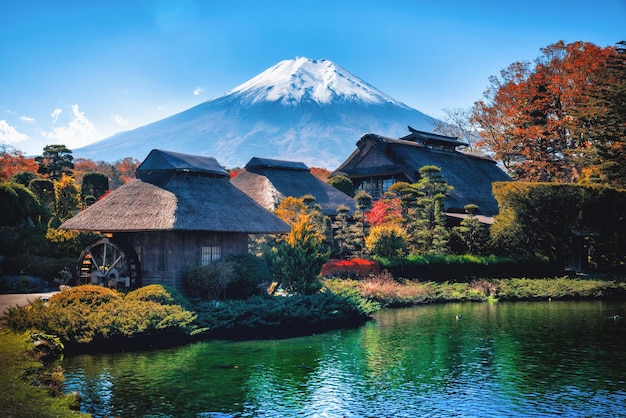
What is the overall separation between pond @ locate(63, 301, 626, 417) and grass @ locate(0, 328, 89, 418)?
2.90ft

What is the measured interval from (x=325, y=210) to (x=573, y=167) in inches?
799

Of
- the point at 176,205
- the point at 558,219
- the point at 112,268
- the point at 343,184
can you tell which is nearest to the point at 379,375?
the point at 176,205

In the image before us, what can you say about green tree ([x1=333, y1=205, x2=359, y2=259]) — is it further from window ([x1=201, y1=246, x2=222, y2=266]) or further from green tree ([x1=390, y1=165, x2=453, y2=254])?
window ([x1=201, y1=246, x2=222, y2=266])

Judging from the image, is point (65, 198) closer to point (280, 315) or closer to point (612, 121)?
point (280, 315)

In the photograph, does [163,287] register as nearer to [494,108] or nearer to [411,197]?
[411,197]

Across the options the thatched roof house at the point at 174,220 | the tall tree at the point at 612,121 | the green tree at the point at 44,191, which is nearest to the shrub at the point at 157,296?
the thatched roof house at the point at 174,220

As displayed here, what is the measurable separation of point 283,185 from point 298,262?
16.0m

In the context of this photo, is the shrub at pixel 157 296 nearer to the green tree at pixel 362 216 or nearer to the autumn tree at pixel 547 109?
the green tree at pixel 362 216

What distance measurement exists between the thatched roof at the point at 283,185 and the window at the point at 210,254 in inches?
536

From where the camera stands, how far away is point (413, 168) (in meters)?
45.8

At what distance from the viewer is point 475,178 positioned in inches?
2012

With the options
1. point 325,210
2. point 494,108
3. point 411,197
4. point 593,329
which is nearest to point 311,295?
point 593,329

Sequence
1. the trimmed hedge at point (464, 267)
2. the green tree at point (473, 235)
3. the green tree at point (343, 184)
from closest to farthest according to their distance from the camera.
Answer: the trimmed hedge at point (464, 267)
the green tree at point (473, 235)
the green tree at point (343, 184)

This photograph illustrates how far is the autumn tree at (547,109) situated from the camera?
Result: 45219 millimetres
